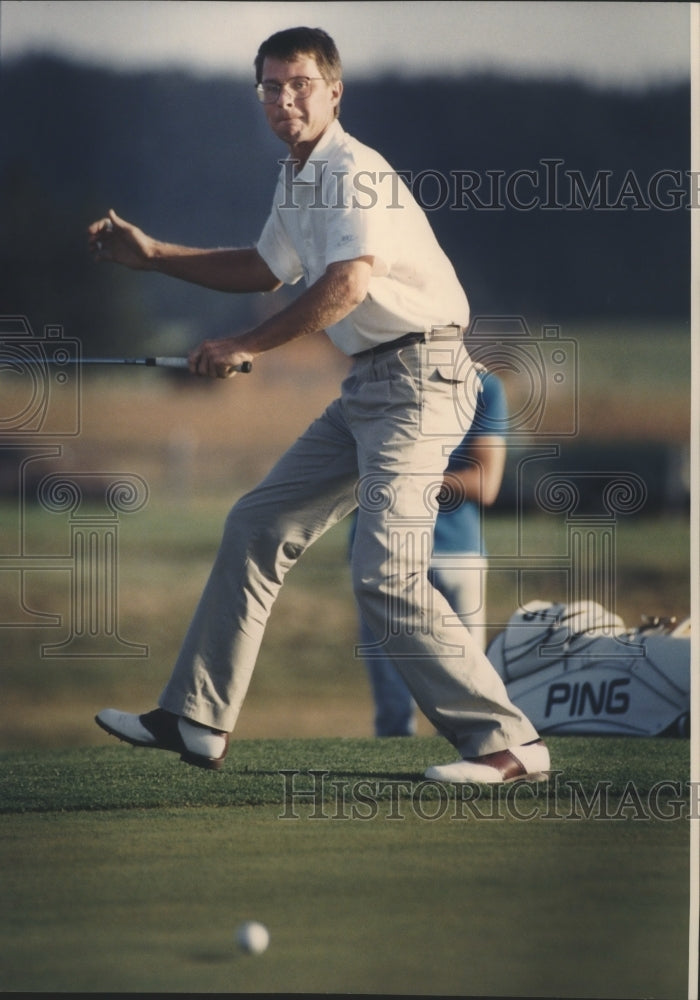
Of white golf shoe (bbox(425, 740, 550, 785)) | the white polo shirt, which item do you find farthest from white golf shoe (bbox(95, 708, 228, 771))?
the white polo shirt

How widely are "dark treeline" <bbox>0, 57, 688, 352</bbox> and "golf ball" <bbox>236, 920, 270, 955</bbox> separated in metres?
2.32

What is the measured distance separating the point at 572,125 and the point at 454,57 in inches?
16.3

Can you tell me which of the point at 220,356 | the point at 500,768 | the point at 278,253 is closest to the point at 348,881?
the point at 500,768

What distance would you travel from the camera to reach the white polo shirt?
302 cm

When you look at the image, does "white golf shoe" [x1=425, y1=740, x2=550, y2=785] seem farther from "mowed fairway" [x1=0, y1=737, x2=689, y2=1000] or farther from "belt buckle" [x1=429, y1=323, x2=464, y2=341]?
"belt buckle" [x1=429, y1=323, x2=464, y2=341]

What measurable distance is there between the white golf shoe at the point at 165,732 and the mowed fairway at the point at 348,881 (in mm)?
84

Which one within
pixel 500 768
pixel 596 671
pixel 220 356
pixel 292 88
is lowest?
pixel 500 768

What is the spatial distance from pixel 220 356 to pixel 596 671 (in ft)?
5.82

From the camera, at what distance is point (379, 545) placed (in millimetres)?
3025

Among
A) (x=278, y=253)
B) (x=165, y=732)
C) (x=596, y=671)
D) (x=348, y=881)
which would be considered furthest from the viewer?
(x=596, y=671)

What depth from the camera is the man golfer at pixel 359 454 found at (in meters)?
3.02

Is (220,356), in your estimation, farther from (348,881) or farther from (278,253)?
(348,881)

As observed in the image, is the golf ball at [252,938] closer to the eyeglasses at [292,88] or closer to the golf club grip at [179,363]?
the golf club grip at [179,363]

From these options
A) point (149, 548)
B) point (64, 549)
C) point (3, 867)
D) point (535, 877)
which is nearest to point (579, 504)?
point (535, 877)
